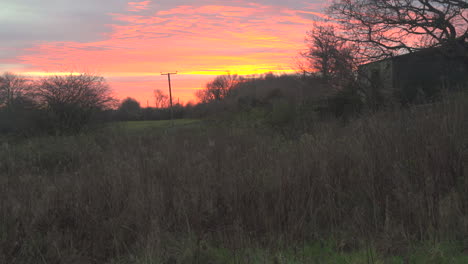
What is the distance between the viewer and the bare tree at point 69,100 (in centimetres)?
2198

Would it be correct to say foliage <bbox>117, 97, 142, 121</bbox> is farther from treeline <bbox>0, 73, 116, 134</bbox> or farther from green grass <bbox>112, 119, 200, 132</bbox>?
treeline <bbox>0, 73, 116, 134</bbox>

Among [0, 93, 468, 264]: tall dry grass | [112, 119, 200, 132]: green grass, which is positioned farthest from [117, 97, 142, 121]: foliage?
[0, 93, 468, 264]: tall dry grass

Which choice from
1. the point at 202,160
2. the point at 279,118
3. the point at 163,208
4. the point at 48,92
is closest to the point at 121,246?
the point at 163,208

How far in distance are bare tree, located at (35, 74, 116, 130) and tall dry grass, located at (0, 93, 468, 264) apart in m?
17.3

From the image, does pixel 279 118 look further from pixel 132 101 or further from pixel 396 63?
pixel 132 101

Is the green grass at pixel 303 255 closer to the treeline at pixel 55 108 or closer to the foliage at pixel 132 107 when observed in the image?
the treeline at pixel 55 108

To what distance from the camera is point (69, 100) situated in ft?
74.6

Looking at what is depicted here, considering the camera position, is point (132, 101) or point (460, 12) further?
point (132, 101)

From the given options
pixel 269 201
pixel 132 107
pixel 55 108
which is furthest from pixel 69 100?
pixel 132 107

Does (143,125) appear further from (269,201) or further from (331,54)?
(269,201)

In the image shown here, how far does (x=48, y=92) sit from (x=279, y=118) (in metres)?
15.5

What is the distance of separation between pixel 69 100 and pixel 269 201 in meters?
21.6

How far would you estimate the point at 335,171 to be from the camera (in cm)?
526

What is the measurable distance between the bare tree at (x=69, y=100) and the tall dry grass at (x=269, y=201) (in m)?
17.3
